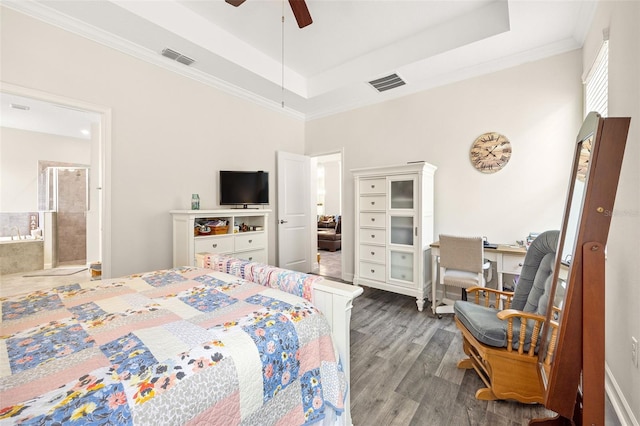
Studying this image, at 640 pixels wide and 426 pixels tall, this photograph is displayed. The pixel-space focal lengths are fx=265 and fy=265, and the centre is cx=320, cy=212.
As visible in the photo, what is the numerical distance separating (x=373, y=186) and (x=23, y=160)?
6.47m

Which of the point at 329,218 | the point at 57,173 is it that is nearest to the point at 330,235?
the point at 329,218

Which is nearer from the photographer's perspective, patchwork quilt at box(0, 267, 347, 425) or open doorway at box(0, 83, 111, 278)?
patchwork quilt at box(0, 267, 347, 425)

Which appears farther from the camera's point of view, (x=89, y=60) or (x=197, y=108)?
A: (x=197, y=108)

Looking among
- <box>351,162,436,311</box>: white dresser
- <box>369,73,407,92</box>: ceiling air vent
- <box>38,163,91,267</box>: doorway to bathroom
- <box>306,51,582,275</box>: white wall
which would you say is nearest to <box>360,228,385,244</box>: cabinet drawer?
<box>351,162,436,311</box>: white dresser

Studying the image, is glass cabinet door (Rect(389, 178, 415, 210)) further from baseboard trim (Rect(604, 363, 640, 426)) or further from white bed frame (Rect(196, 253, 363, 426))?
white bed frame (Rect(196, 253, 363, 426))

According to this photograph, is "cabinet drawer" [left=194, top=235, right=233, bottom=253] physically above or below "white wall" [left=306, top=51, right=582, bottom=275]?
below

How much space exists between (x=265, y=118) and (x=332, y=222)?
14.1 ft

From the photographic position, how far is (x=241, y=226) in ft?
12.4

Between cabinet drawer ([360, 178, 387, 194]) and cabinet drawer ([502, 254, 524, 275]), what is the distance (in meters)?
1.49

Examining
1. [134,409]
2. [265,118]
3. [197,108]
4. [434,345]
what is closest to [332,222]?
[265,118]

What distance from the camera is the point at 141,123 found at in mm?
2908

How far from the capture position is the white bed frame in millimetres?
1292

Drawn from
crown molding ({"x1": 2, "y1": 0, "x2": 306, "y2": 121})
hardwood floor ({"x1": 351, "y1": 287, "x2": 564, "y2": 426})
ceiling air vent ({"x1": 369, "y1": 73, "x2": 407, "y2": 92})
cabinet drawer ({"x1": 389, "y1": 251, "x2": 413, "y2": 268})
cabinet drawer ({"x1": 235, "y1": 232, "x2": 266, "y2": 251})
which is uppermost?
ceiling air vent ({"x1": 369, "y1": 73, "x2": 407, "y2": 92})

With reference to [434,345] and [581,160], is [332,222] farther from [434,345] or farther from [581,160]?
[581,160]
